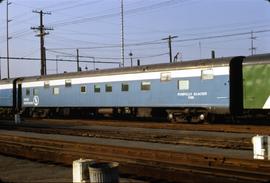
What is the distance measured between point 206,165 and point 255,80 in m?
12.0

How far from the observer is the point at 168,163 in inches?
497

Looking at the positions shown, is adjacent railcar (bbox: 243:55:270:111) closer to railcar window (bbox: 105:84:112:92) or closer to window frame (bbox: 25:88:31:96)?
railcar window (bbox: 105:84:112:92)

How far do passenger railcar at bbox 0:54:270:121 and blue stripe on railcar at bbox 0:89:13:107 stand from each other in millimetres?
6564

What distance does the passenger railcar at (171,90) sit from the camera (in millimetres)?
23781

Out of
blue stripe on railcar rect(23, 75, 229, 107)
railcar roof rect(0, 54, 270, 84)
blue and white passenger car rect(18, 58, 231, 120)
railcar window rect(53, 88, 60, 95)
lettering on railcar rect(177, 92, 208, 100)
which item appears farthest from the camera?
railcar window rect(53, 88, 60, 95)

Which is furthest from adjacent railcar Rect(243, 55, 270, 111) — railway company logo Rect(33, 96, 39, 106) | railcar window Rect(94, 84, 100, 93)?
railway company logo Rect(33, 96, 39, 106)

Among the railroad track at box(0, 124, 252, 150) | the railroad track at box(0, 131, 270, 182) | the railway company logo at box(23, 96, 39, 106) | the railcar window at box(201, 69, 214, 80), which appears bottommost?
the railroad track at box(0, 131, 270, 182)

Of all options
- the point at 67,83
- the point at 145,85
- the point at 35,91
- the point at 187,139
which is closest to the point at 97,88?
the point at 67,83

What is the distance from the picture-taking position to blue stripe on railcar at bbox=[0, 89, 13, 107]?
145 feet

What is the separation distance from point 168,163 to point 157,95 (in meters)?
15.3

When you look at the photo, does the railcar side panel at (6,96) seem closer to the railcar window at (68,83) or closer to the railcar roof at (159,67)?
the railcar roof at (159,67)

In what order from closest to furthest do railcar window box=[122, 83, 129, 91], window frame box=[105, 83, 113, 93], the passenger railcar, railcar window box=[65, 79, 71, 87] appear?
the passenger railcar, railcar window box=[122, 83, 129, 91], window frame box=[105, 83, 113, 93], railcar window box=[65, 79, 71, 87]

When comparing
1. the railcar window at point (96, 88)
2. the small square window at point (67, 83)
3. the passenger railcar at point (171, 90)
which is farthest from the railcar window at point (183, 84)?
the small square window at point (67, 83)

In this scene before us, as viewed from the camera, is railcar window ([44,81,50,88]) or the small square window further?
railcar window ([44,81,50,88])
